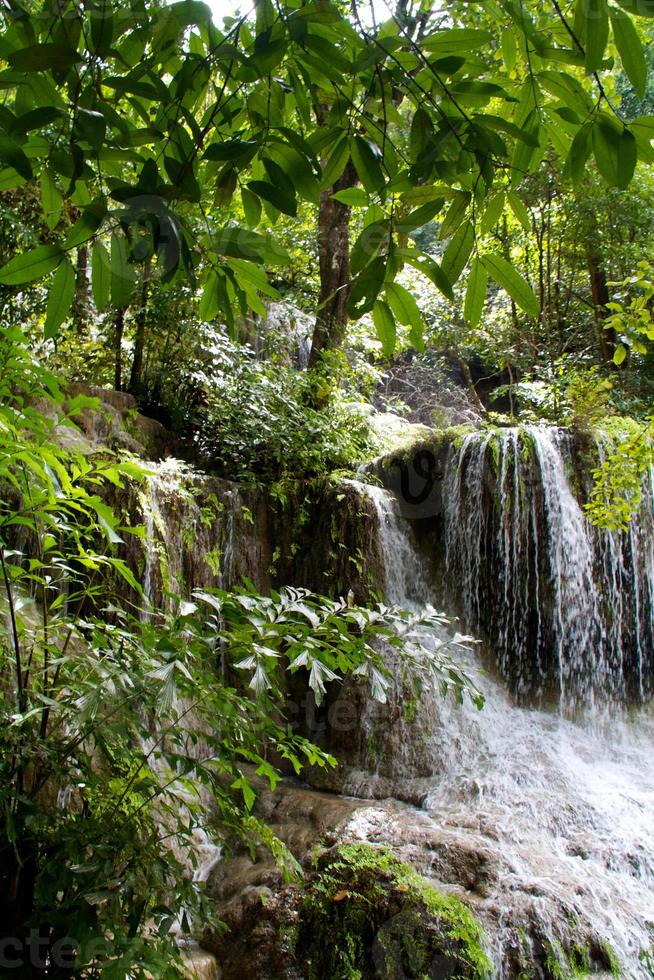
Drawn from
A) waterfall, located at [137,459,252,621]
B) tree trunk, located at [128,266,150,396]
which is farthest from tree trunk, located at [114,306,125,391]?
waterfall, located at [137,459,252,621]

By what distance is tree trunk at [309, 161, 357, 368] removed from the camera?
8328 mm

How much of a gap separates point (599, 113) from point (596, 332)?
35.3 ft

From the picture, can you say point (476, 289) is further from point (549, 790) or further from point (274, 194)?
point (549, 790)

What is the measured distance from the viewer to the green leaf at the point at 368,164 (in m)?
1.06

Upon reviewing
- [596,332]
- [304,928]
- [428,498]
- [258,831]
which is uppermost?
[596,332]

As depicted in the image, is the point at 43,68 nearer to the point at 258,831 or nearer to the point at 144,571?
the point at 258,831

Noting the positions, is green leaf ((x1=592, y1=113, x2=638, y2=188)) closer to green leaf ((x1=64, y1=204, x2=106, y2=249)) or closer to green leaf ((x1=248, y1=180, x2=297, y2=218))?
green leaf ((x1=248, y1=180, x2=297, y2=218))

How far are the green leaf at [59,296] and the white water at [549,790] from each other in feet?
12.5

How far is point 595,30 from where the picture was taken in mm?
854

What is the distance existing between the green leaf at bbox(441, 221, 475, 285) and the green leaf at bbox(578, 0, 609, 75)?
0.82 feet

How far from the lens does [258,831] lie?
2.20 m

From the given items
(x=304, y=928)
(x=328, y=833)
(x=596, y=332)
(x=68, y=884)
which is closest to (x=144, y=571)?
(x=328, y=833)

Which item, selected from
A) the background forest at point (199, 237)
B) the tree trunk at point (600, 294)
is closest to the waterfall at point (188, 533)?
the background forest at point (199, 237)

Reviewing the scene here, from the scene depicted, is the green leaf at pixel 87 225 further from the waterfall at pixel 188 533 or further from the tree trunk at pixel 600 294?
the tree trunk at pixel 600 294
